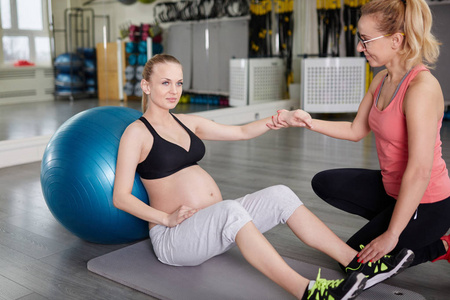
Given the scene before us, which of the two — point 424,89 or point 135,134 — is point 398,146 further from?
Result: point 135,134

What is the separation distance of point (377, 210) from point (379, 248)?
34 centimetres

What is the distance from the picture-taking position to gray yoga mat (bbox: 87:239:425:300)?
174 centimetres

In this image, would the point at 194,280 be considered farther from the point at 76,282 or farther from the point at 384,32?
the point at 384,32

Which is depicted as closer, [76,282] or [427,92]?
[427,92]

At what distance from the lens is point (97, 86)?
15.7 feet

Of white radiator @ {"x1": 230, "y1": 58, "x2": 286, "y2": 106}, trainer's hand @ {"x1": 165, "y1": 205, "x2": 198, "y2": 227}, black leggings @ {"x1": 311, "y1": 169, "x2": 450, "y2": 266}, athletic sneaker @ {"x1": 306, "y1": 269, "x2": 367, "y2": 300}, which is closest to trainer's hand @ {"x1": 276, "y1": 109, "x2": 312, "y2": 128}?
black leggings @ {"x1": 311, "y1": 169, "x2": 450, "y2": 266}

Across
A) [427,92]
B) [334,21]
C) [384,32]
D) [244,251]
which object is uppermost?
[334,21]

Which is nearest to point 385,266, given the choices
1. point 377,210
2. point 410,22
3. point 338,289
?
point 338,289

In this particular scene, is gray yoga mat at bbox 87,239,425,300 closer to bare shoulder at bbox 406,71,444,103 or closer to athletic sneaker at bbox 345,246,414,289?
athletic sneaker at bbox 345,246,414,289

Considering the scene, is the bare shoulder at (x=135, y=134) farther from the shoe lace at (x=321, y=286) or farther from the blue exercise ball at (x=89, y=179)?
the shoe lace at (x=321, y=286)

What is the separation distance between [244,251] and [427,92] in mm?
789

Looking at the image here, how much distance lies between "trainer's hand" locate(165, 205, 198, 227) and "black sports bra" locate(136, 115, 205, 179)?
200 mm

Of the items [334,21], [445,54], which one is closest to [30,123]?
[334,21]

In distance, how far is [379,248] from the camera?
1.66m
